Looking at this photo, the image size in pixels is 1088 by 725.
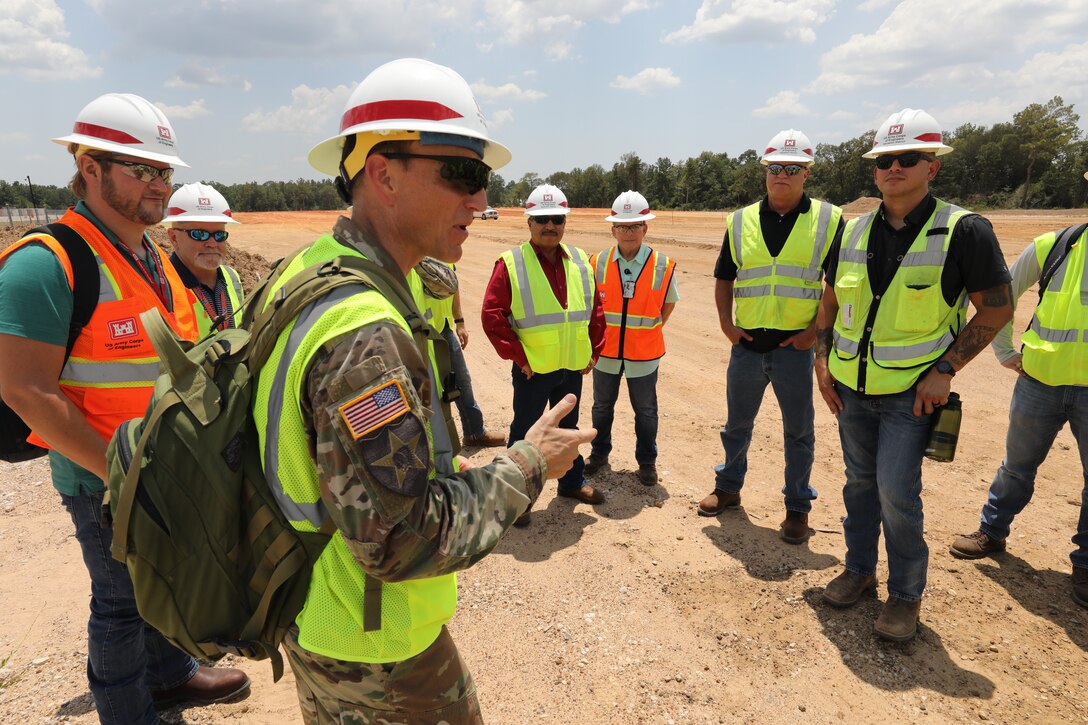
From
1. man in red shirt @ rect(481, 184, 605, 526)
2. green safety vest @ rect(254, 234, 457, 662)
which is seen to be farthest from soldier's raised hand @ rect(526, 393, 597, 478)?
man in red shirt @ rect(481, 184, 605, 526)

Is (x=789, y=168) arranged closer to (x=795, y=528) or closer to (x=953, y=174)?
(x=795, y=528)

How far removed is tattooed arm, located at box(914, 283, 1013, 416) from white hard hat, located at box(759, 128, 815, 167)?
154 centimetres

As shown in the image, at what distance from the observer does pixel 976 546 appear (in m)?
3.99

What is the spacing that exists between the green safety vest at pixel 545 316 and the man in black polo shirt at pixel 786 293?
1.09m

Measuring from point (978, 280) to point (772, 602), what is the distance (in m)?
2.03

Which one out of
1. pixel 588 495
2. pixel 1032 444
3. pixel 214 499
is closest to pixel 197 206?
pixel 588 495

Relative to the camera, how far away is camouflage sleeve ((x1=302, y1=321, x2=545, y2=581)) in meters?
1.23

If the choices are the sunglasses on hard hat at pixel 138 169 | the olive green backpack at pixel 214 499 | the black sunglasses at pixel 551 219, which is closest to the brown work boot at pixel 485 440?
the black sunglasses at pixel 551 219

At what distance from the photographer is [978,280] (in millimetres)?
3061

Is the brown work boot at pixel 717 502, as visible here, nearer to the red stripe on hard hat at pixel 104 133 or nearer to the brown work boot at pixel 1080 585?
the brown work boot at pixel 1080 585

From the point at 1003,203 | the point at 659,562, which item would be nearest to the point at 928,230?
the point at 659,562

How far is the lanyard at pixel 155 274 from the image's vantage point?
2525mm

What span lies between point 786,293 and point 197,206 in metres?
4.05

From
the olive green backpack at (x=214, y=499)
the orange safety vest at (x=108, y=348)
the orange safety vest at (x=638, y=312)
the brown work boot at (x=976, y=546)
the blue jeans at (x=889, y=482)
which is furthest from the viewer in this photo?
the orange safety vest at (x=638, y=312)
